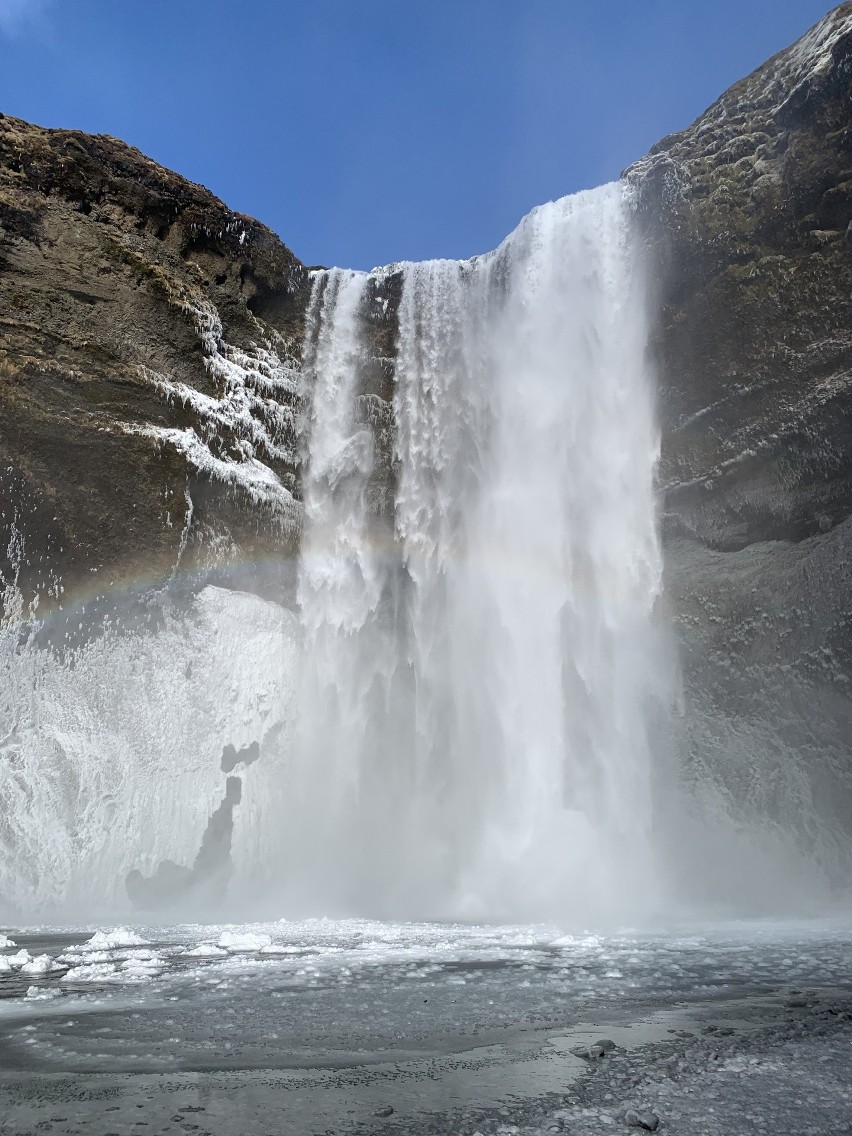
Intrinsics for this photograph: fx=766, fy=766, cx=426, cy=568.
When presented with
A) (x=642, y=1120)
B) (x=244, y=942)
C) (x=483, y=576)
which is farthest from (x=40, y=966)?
(x=483, y=576)

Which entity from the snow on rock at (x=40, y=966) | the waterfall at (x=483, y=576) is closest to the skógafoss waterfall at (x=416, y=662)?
the waterfall at (x=483, y=576)

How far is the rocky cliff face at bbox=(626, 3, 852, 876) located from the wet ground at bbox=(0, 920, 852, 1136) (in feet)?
25.7

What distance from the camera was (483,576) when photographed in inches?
705

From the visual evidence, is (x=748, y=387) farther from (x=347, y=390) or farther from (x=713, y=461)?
(x=347, y=390)

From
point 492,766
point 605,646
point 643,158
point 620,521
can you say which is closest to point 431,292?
point 643,158

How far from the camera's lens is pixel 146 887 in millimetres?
15758

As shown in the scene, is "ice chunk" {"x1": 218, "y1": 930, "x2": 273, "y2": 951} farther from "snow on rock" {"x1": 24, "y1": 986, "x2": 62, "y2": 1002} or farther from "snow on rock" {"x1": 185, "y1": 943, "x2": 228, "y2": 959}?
"snow on rock" {"x1": 24, "y1": 986, "x2": 62, "y2": 1002}

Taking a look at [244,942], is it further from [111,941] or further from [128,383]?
[128,383]

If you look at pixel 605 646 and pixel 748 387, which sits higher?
pixel 748 387

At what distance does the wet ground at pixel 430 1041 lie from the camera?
308 centimetres

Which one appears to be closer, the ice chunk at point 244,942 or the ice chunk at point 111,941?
the ice chunk at point 244,942

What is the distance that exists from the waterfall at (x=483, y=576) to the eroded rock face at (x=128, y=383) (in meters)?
1.63

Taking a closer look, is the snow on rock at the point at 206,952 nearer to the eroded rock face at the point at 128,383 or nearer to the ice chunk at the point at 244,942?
the ice chunk at the point at 244,942

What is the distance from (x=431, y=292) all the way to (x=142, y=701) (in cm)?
1196
